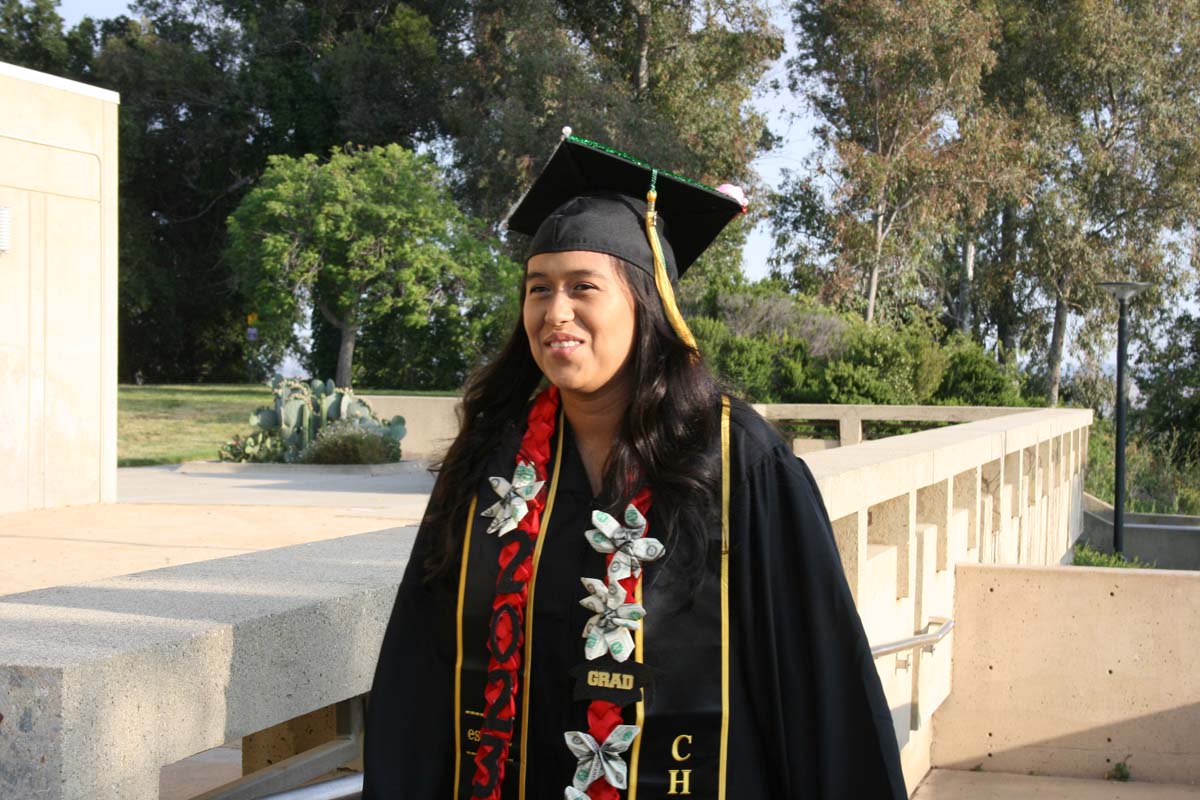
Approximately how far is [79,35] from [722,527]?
40.7m

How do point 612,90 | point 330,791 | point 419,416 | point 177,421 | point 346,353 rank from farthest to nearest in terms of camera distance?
point 612,90, point 346,353, point 177,421, point 419,416, point 330,791

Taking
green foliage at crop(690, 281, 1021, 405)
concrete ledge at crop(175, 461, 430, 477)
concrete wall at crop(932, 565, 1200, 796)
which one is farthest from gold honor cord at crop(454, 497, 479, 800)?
green foliage at crop(690, 281, 1021, 405)

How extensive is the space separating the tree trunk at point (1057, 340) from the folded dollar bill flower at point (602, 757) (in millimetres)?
35269

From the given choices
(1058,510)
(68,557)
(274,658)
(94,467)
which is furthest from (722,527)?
(1058,510)

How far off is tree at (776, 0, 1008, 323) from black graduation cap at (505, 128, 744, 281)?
100ft

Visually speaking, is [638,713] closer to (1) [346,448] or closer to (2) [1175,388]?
(1) [346,448]

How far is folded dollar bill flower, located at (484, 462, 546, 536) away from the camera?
212 centimetres

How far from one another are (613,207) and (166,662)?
1050 millimetres

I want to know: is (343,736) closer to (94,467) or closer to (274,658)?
(274,658)

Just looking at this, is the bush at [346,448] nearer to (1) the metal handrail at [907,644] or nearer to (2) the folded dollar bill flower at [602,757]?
(1) the metal handrail at [907,644]

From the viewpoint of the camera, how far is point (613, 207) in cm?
228

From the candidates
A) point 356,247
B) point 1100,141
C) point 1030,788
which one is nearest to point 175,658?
point 1030,788

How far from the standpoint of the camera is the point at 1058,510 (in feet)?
52.6

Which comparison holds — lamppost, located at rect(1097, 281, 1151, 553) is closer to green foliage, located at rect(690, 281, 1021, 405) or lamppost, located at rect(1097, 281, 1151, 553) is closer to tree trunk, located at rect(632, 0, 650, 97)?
green foliage, located at rect(690, 281, 1021, 405)
